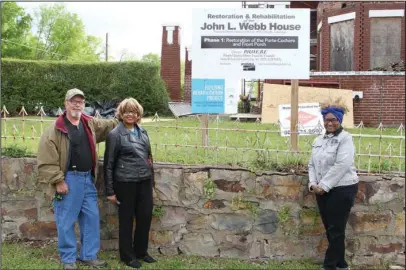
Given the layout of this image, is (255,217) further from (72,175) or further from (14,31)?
(14,31)

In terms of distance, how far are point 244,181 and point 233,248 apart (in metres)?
0.74

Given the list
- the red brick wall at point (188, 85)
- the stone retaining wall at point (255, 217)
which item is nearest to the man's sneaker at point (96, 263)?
the stone retaining wall at point (255, 217)

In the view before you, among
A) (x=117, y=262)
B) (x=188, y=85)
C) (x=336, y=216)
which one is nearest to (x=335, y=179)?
(x=336, y=216)

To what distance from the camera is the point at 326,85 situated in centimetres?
1339

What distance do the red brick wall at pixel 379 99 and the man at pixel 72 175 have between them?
960 centimetres

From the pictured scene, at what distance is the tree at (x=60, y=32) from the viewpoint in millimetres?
40656

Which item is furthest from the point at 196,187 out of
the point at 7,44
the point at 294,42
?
the point at 7,44

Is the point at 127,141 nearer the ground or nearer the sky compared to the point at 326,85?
nearer the ground

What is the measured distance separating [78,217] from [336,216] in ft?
8.39

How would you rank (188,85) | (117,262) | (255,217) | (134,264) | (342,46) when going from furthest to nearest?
(188,85)
(342,46)
(255,217)
(117,262)
(134,264)

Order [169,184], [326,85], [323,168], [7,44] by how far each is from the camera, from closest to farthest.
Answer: [323,168], [169,184], [326,85], [7,44]

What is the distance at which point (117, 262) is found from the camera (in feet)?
16.4

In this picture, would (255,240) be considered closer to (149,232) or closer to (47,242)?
(149,232)

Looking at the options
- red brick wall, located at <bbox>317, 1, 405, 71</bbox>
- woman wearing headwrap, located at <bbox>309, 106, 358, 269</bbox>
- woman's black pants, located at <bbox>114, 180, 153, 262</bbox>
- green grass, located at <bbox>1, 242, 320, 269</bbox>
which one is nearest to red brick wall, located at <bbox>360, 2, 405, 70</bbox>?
red brick wall, located at <bbox>317, 1, 405, 71</bbox>
